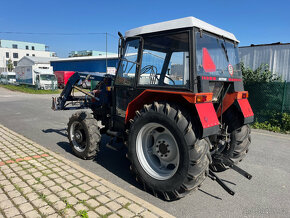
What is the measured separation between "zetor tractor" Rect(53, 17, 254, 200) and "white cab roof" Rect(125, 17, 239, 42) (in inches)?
0.6

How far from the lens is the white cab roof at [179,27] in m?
3.04

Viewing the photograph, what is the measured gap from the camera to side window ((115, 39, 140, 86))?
3745mm

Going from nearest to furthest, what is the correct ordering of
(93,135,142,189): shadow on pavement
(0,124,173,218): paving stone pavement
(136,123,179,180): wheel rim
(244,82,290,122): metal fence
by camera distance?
(0,124,173,218): paving stone pavement → (136,123,179,180): wheel rim → (93,135,142,189): shadow on pavement → (244,82,290,122): metal fence

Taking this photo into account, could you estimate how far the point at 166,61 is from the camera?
3959mm

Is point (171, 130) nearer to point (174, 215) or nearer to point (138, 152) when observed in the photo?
point (138, 152)

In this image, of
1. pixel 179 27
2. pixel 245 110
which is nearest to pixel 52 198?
pixel 179 27

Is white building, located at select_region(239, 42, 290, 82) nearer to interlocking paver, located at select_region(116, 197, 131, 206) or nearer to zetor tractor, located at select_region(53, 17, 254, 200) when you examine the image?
zetor tractor, located at select_region(53, 17, 254, 200)

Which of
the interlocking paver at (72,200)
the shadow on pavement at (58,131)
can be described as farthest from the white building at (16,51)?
the interlocking paver at (72,200)

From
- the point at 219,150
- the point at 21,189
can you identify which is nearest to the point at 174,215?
the point at 219,150

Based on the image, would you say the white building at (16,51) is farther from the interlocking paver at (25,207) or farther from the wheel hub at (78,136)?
the interlocking paver at (25,207)

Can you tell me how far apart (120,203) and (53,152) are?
2541mm

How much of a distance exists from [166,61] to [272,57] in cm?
813

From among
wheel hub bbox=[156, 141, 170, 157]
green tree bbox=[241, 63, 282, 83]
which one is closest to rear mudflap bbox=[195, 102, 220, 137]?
wheel hub bbox=[156, 141, 170, 157]

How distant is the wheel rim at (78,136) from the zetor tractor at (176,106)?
0.14 feet
